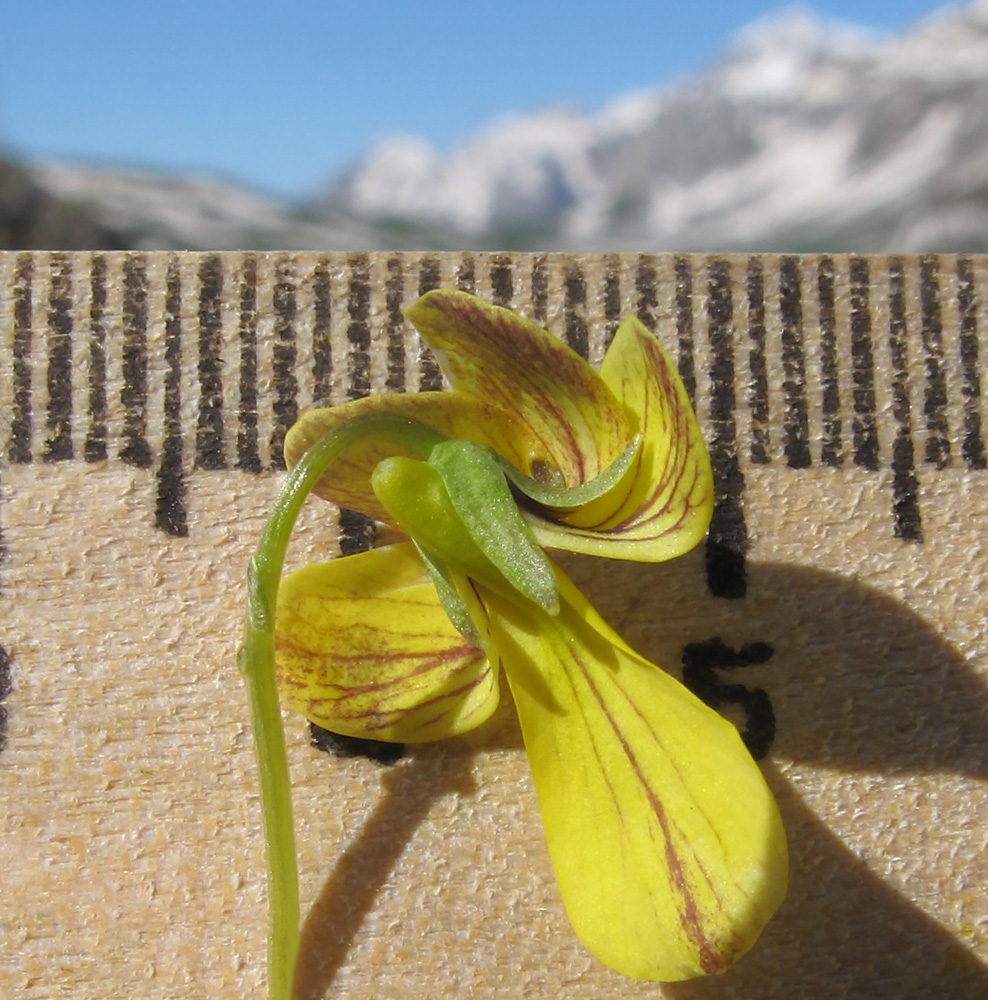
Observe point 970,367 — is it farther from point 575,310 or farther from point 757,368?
point 575,310

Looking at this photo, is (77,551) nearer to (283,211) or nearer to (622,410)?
(622,410)

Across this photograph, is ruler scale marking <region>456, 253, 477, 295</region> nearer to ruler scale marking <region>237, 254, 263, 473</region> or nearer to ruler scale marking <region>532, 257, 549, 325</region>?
ruler scale marking <region>532, 257, 549, 325</region>

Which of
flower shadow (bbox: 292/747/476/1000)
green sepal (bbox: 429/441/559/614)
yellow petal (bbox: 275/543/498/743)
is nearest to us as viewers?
green sepal (bbox: 429/441/559/614)

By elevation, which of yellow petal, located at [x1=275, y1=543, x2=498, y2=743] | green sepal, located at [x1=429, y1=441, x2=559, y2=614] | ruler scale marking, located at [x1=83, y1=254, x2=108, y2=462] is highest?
ruler scale marking, located at [x1=83, y1=254, x2=108, y2=462]

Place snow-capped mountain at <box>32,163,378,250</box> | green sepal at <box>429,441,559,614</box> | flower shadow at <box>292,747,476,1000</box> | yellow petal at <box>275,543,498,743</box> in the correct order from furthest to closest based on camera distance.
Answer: snow-capped mountain at <box>32,163,378,250</box> < flower shadow at <box>292,747,476,1000</box> < yellow petal at <box>275,543,498,743</box> < green sepal at <box>429,441,559,614</box>

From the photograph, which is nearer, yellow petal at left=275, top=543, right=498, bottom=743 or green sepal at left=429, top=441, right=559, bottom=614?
green sepal at left=429, top=441, right=559, bottom=614

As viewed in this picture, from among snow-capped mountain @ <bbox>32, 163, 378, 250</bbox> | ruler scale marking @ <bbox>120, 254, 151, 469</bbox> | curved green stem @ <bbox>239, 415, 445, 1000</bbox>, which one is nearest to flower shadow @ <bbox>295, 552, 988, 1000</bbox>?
curved green stem @ <bbox>239, 415, 445, 1000</bbox>

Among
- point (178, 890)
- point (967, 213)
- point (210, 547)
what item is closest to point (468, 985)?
point (178, 890)

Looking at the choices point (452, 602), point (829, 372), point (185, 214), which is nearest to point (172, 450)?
point (452, 602)
